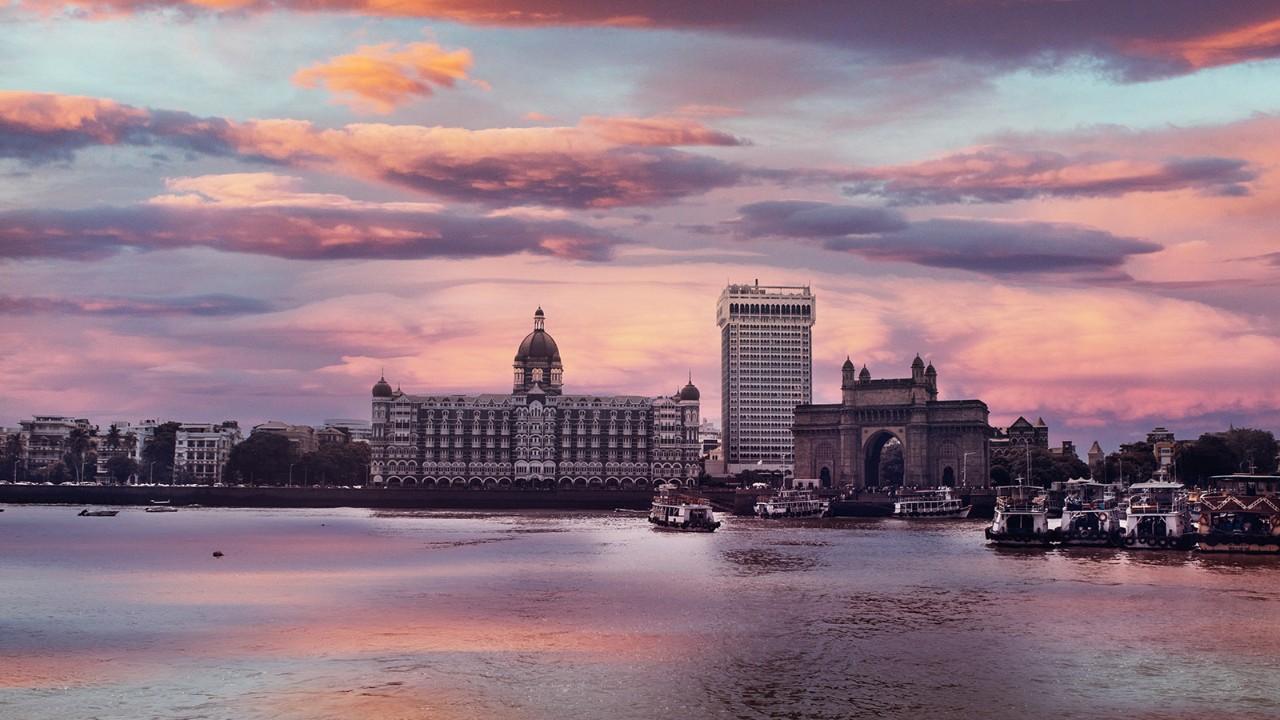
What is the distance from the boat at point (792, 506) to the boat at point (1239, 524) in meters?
80.5

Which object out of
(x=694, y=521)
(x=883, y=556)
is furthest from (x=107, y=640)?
(x=694, y=521)

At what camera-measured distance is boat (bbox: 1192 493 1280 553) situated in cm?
9975

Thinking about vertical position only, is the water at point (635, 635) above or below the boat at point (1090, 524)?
below

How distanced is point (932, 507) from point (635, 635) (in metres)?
132

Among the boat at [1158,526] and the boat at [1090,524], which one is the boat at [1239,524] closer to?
the boat at [1158,526]

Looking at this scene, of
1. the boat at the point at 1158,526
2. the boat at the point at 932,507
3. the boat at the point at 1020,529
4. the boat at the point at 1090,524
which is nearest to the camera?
the boat at the point at 1158,526

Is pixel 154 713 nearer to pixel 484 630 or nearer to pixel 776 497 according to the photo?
pixel 484 630

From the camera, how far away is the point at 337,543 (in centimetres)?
11700

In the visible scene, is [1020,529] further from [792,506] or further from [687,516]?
[792,506]

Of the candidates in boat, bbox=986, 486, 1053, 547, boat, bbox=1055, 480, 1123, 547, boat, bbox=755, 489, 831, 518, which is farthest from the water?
boat, bbox=755, 489, 831, 518

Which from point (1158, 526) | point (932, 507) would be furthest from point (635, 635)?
point (932, 507)

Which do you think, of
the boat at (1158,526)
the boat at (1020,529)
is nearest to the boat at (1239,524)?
the boat at (1158,526)

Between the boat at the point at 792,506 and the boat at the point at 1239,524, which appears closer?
the boat at the point at 1239,524

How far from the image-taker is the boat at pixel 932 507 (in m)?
179
